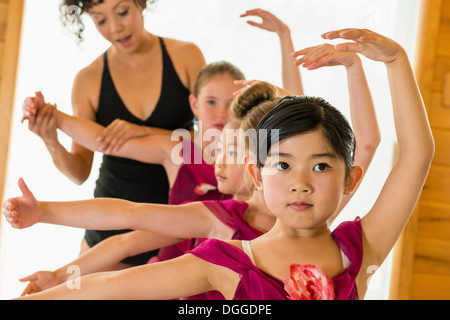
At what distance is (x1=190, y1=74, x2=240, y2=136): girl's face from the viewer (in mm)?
1400

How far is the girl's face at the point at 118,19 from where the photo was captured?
146 cm

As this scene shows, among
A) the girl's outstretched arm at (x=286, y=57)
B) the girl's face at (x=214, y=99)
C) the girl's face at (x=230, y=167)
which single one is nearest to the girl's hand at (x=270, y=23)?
the girl's outstretched arm at (x=286, y=57)

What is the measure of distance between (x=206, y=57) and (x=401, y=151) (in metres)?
1.38

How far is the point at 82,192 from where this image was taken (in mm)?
2127

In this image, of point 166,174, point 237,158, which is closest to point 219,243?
point 237,158

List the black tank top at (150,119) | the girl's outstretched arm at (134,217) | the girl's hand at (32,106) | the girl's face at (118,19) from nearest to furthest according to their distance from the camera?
the girl's outstretched arm at (134,217) → the girl's hand at (32,106) → the girl's face at (118,19) → the black tank top at (150,119)

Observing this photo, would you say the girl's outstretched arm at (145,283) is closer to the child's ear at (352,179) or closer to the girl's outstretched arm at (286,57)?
the child's ear at (352,179)

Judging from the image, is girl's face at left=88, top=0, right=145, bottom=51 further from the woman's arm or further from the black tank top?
the woman's arm

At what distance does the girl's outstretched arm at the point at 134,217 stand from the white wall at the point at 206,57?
1.16 meters

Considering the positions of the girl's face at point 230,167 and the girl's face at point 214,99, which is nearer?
the girl's face at point 230,167

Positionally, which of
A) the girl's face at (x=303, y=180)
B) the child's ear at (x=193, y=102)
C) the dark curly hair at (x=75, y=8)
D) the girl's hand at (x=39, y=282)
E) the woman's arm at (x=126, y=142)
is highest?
the dark curly hair at (x=75, y=8)

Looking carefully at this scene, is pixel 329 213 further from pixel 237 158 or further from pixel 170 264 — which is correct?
pixel 237 158

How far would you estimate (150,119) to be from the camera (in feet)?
5.21
